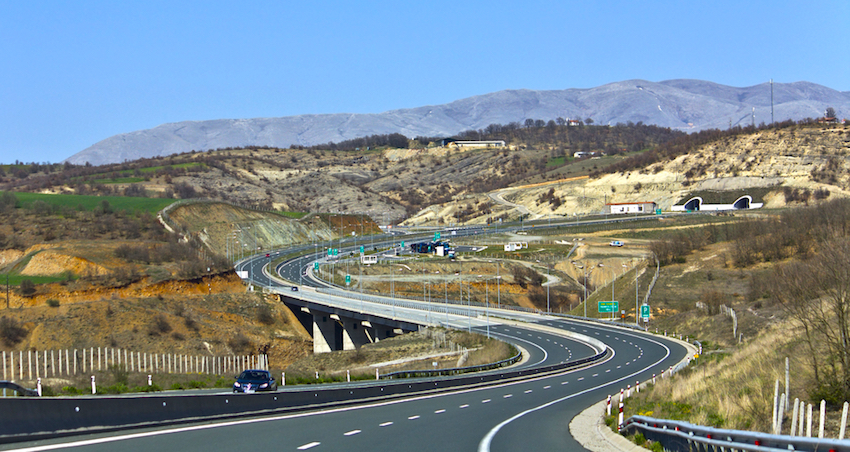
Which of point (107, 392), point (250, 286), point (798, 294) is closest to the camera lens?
point (798, 294)

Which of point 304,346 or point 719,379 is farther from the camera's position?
point 304,346

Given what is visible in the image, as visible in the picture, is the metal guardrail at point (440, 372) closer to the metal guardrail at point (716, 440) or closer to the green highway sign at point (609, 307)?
the metal guardrail at point (716, 440)

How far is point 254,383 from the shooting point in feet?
96.6

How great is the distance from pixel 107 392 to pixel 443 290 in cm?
9580

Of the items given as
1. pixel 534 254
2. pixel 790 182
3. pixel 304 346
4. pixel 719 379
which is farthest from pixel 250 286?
pixel 790 182

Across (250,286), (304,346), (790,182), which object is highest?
(790,182)

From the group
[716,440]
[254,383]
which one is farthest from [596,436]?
[254,383]

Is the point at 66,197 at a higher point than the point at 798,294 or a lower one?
higher

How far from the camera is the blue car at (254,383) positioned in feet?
95.9

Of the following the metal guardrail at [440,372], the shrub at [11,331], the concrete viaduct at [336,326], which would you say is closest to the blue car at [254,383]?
the metal guardrail at [440,372]

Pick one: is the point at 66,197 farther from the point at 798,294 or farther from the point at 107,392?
the point at 798,294

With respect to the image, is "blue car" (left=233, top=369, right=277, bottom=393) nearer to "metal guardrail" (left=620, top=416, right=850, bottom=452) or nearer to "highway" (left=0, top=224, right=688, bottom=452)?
"highway" (left=0, top=224, right=688, bottom=452)

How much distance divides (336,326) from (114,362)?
118 ft

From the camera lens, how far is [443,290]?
121500 mm
